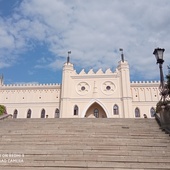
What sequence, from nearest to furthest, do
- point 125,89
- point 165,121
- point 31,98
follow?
point 165,121 < point 125,89 < point 31,98

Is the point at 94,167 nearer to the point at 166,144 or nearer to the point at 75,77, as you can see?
the point at 166,144

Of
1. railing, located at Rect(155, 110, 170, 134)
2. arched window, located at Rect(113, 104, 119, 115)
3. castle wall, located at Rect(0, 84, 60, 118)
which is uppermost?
castle wall, located at Rect(0, 84, 60, 118)

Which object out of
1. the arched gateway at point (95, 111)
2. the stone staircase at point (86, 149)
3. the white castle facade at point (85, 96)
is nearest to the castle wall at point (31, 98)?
the white castle facade at point (85, 96)

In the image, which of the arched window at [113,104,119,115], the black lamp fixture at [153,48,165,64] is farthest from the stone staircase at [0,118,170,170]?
the arched window at [113,104,119,115]

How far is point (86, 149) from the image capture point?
7.84m

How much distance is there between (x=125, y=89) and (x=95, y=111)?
6393 mm

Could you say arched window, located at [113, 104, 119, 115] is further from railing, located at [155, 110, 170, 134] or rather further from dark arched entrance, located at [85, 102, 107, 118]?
railing, located at [155, 110, 170, 134]

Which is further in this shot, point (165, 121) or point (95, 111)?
point (95, 111)

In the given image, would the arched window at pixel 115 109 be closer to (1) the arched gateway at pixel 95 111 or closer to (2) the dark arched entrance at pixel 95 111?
(1) the arched gateway at pixel 95 111

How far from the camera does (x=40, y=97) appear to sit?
3550 cm

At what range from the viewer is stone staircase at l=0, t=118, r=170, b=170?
665 centimetres

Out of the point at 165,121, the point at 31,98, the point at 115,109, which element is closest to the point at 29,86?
the point at 31,98

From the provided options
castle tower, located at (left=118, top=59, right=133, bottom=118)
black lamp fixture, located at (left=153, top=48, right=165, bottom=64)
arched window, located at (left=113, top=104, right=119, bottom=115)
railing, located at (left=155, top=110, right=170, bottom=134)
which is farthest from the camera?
arched window, located at (left=113, top=104, right=119, bottom=115)

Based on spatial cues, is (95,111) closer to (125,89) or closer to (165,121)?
(125,89)
